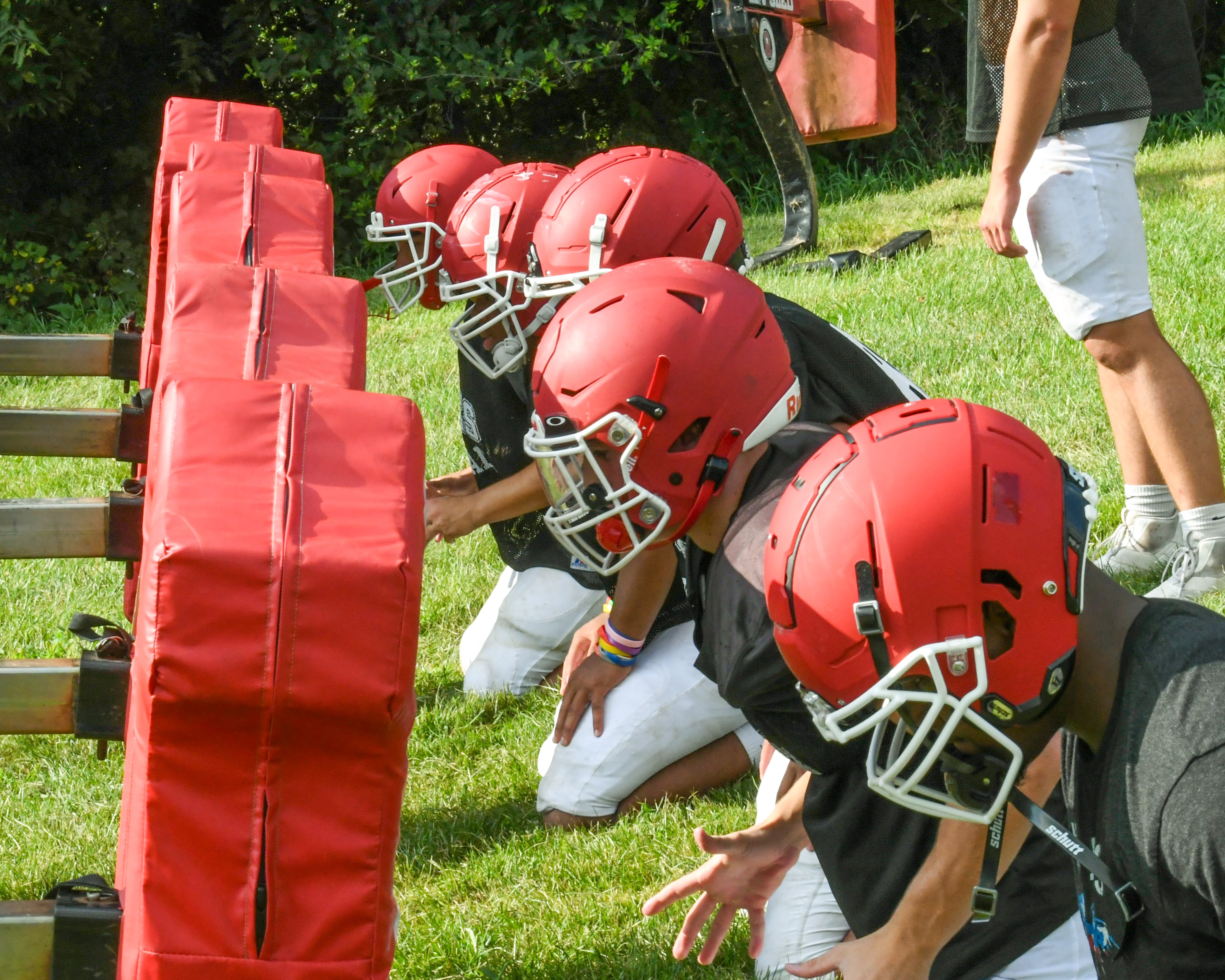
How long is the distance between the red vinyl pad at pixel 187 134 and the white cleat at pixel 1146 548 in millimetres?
3173

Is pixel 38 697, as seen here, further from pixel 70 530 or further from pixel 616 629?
pixel 616 629

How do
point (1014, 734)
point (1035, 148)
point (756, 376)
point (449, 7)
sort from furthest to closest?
1. point (449, 7)
2. point (1035, 148)
3. point (756, 376)
4. point (1014, 734)

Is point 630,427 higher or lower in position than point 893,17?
lower

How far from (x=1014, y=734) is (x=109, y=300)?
1056 cm

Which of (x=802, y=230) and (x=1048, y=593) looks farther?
(x=802, y=230)

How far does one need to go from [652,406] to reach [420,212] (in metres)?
2.37

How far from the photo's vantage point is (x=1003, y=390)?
6484 millimetres

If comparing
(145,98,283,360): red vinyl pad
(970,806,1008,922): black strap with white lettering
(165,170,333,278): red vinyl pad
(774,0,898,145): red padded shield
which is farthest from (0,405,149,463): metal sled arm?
(774,0,898,145): red padded shield

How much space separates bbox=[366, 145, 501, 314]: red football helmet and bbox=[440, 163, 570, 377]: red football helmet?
0.56ft

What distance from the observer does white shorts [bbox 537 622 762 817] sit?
13.6 feet

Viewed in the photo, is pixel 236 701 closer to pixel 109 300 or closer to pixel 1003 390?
pixel 1003 390

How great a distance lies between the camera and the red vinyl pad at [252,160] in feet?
12.8

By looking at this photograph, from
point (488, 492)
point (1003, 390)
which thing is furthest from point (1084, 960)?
point (1003, 390)

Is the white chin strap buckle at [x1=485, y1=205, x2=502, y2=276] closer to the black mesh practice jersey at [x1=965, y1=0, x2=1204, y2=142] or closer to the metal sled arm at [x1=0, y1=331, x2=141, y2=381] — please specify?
the metal sled arm at [x1=0, y1=331, x2=141, y2=381]
